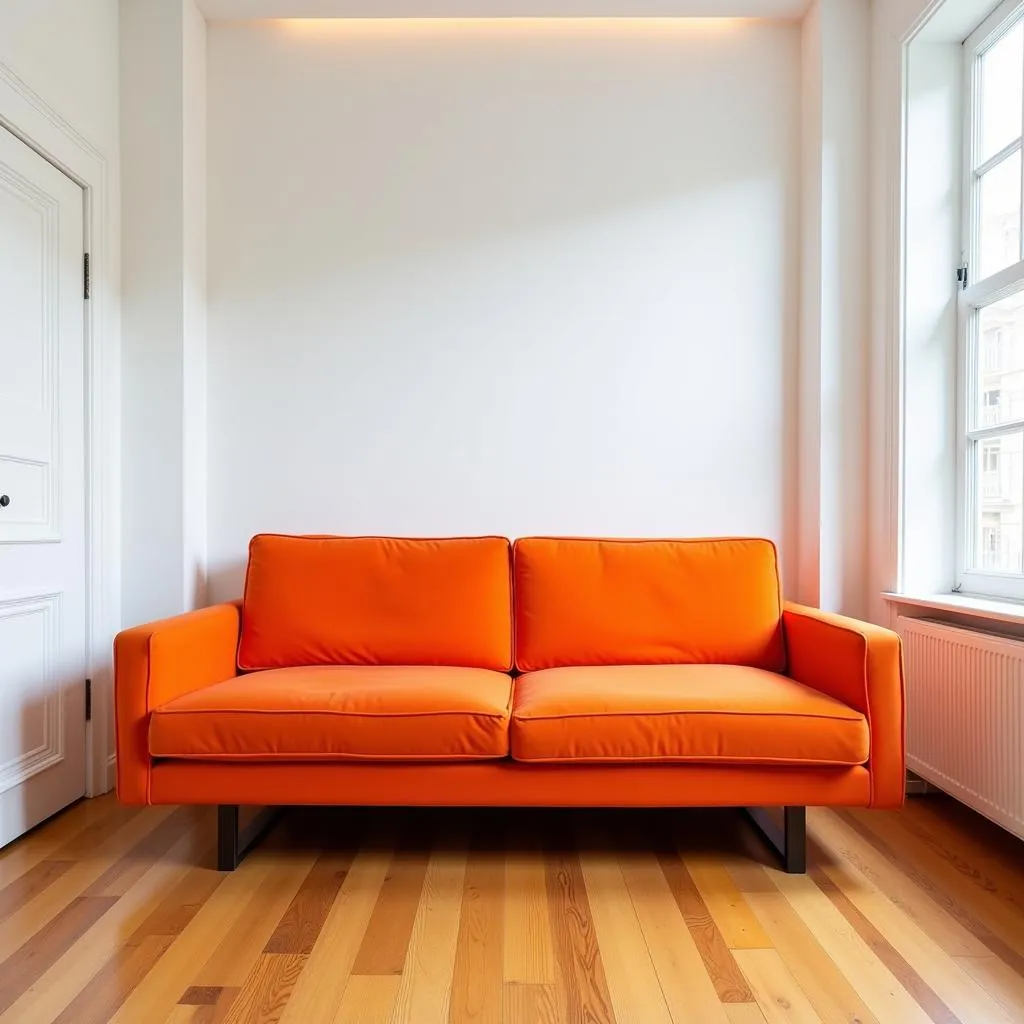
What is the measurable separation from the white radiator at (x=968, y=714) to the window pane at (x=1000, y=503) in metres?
0.28

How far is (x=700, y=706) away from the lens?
5.88ft

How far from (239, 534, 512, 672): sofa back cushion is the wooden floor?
0.48 metres

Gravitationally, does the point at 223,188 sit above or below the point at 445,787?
above

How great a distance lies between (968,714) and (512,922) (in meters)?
1.36

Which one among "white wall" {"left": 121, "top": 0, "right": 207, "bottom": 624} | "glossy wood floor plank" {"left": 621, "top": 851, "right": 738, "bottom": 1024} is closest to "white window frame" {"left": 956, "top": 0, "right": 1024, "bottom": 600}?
"glossy wood floor plank" {"left": 621, "top": 851, "right": 738, "bottom": 1024}

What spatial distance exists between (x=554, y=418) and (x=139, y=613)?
1560 millimetres

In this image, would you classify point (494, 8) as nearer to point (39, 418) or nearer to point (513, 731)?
point (39, 418)

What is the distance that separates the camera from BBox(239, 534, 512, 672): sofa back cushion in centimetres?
232

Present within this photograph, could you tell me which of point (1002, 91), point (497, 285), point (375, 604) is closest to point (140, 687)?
point (375, 604)

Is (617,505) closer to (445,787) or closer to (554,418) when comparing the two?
(554,418)

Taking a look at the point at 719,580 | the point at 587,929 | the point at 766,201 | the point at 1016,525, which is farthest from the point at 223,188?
the point at 1016,525

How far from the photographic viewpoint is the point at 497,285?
274 cm

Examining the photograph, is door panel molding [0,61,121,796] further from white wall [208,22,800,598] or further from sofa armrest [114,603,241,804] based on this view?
sofa armrest [114,603,241,804]

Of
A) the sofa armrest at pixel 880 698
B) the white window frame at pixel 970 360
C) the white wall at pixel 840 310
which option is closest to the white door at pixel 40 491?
the sofa armrest at pixel 880 698
